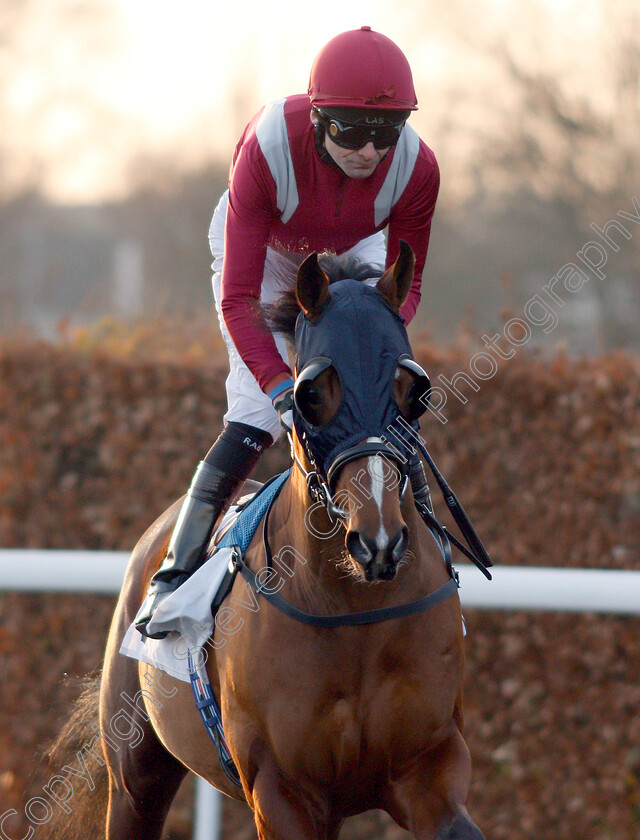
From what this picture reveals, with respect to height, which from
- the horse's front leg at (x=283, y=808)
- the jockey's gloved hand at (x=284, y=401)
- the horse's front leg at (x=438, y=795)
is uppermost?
the jockey's gloved hand at (x=284, y=401)

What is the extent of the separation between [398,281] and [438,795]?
1206 millimetres

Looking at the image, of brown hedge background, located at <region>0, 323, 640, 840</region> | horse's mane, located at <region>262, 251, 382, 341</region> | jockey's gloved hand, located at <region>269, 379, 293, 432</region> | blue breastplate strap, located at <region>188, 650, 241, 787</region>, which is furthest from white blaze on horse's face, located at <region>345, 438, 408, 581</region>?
brown hedge background, located at <region>0, 323, 640, 840</region>

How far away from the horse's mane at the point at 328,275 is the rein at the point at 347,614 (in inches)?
21.5

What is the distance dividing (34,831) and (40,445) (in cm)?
175

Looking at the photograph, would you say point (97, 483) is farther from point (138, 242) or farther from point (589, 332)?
point (138, 242)

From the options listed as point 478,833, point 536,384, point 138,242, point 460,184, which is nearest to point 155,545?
point 478,833

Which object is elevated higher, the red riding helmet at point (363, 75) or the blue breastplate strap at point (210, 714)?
the red riding helmet at point (363, 75)

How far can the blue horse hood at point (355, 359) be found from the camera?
2139 mm

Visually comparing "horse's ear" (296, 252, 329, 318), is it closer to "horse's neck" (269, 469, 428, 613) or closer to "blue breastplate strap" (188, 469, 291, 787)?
"horse's neck" (269, 469, 428, 613)

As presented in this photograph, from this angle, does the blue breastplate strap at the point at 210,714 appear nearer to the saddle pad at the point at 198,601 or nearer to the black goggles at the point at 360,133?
the saddle pad at the point at 198,601

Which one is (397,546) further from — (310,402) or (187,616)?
(187,616)

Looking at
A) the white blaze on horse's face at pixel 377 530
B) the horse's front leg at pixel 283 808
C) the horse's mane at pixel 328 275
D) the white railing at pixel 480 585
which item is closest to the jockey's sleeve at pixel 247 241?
the horse's mane at pixel 328 275

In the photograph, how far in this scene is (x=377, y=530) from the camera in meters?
1.99

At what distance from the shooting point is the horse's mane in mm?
2490
